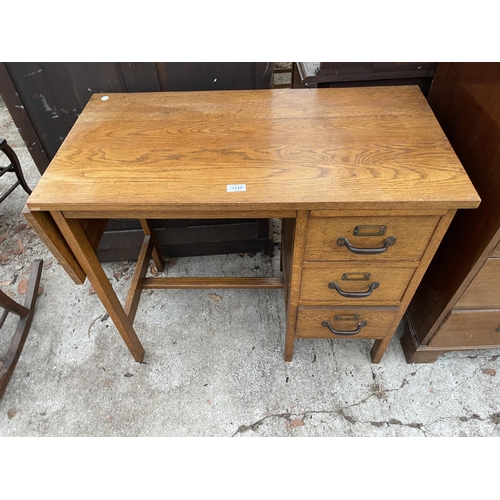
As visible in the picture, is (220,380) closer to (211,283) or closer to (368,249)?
(211,283)

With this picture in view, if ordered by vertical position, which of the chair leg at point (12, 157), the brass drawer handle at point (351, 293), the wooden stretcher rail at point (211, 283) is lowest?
the wooden stretcher rail at point (211, 283)

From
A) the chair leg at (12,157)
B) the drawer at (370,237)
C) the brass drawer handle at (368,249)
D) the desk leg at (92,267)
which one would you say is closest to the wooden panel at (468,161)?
→ the drawer at (370,237)

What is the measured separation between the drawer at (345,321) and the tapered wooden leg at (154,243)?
1.00 m

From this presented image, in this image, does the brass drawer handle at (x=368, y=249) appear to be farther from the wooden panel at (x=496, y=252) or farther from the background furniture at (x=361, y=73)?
the background furniture at (x=361, y=73)

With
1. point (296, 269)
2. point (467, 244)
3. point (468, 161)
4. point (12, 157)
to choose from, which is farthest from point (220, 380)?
point (12, 157)

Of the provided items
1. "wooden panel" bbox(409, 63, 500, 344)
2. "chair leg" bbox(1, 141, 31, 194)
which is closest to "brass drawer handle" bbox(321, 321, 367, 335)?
"wooden panel" bbox(409, 63, 500, 344)

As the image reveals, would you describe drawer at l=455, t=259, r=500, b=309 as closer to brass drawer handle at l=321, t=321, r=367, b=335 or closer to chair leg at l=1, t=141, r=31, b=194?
brass drawer handle at l=321, t=321, r=367, b=335

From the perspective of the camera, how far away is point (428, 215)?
1.06 meters

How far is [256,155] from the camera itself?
3.79 feet

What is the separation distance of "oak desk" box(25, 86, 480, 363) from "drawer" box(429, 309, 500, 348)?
26 cm

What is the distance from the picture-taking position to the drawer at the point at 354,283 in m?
1.25

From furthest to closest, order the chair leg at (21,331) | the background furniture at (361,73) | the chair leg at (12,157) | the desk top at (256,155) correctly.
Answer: the chair leg at (12,157), the chair leg at (21,331), the background furniture at (361,73), the desk top at (256,155)

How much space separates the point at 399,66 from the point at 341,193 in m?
0.78

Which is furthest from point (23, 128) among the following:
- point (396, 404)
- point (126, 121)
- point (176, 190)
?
point (396, 404)
